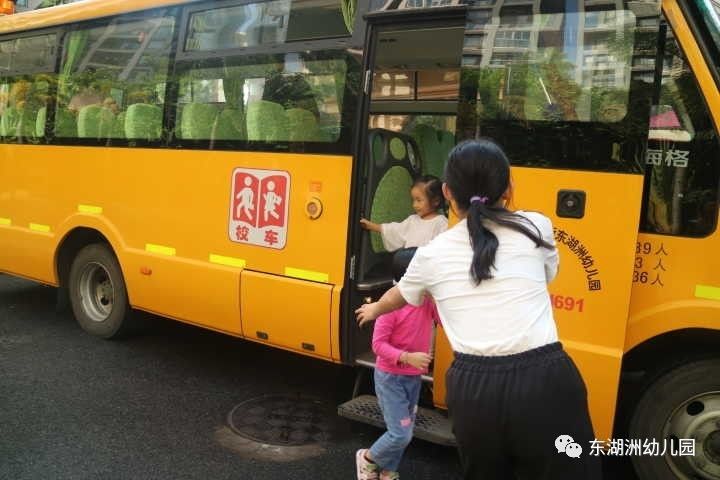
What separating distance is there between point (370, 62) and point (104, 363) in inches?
133

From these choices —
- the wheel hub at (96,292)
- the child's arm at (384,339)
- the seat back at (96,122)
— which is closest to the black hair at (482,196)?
the child's arm at (384,339)

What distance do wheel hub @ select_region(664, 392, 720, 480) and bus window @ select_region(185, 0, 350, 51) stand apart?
9.81 feet

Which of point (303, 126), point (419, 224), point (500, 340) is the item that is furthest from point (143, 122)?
point (500, 340)

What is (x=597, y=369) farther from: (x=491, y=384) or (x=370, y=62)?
(x=370, y=62)

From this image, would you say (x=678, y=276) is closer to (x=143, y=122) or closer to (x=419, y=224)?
(x=419, y=224)

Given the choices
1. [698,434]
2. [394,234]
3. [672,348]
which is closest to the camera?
Answer: [698,434]

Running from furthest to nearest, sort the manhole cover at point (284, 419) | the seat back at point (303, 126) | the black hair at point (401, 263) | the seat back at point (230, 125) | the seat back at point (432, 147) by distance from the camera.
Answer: the seat back at point (432, 147)
the seat back at point (230, 125)
the seat back at point (303, 126)
the manhole cover at point (284, 419)
the black hair at point (401, 263)

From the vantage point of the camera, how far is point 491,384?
1.92m

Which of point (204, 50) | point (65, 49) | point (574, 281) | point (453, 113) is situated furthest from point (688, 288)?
point (65, 49)

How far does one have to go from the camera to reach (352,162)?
419cm

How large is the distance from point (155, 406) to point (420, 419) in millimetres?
1948

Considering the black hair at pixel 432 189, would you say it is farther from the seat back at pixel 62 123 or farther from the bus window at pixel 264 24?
the seat back at pixel 62 123

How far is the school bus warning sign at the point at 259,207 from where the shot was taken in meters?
4.51

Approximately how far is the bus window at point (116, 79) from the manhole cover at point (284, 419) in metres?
2.37
